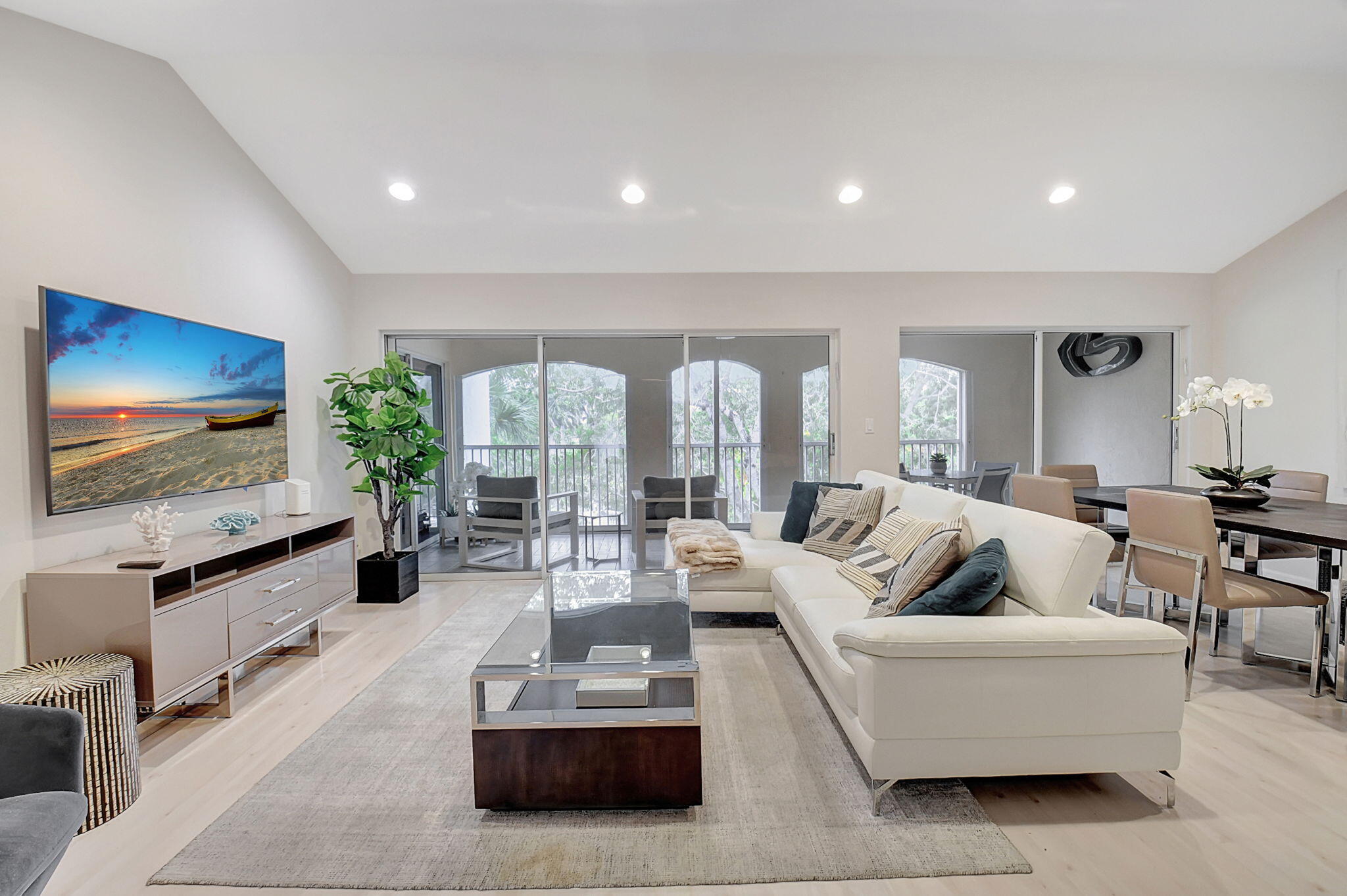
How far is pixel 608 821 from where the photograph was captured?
6.23 ft

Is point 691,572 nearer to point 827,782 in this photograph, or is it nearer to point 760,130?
point 827,782

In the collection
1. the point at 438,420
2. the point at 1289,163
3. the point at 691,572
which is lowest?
the point at 691,572

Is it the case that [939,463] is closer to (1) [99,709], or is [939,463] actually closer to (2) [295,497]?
(2) [295,497]

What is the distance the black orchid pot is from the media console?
4527 mm

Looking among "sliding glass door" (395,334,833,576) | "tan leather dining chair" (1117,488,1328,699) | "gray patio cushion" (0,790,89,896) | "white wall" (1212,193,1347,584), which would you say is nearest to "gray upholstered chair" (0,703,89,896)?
"gray patio cushion" (0,790,89,896)

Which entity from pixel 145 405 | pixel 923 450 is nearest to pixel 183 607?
pixel 145 405

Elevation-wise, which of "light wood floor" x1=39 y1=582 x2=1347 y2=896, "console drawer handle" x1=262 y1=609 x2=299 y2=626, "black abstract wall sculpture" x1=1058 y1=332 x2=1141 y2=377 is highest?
"black abstract wall sculpture" x1=1058 y1=332 x2=1141 y2=377

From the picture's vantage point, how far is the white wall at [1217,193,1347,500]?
420 centimetres

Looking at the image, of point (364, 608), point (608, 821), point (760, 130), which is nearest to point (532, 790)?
point (608, 821)

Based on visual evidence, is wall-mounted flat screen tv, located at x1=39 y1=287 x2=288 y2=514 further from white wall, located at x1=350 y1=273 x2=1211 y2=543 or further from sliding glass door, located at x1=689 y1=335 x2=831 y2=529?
sliding glass door, located at x1=689 y1=335 x2=831 y2=529

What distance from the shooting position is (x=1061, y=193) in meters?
4.07

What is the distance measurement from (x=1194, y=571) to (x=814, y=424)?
2.75 metres

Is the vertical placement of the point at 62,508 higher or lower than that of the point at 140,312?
lower

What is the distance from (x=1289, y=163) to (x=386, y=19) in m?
5.14
